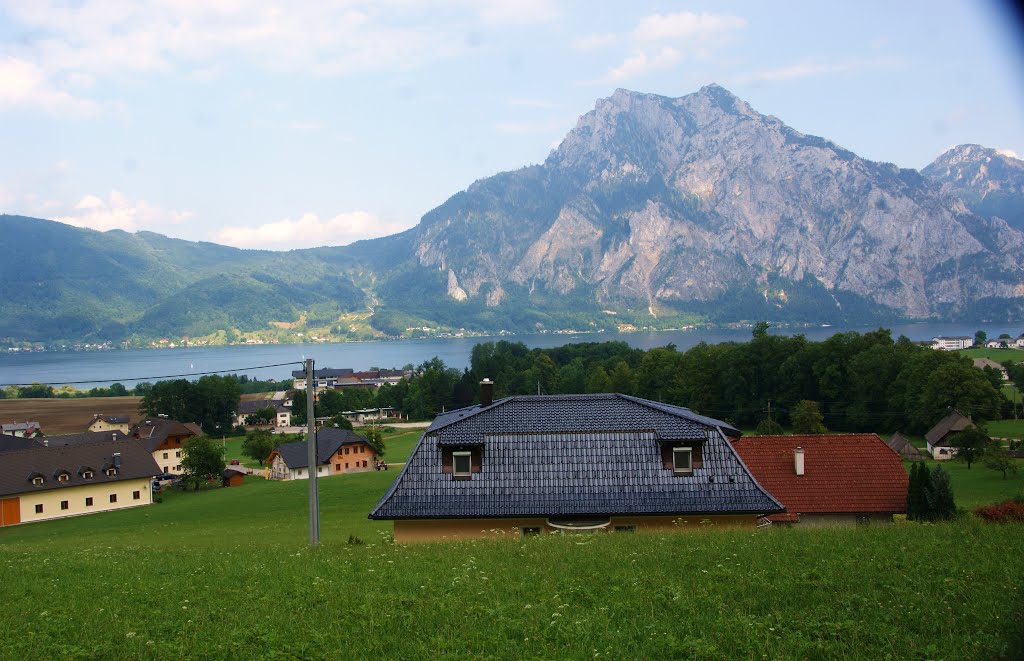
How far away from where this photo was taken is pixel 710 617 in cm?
800

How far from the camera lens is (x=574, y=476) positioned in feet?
59.6

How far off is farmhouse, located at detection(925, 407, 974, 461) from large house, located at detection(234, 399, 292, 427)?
8847 cm

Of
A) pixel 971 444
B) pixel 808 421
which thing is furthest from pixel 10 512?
pixel 971 444

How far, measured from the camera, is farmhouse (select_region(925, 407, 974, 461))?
Result: 54156mm

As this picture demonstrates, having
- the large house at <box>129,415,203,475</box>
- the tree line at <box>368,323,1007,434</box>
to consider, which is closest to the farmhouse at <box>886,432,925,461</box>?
the tree line at <box>368,323,1007,434</box>

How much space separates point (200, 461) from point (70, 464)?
34.6 ft

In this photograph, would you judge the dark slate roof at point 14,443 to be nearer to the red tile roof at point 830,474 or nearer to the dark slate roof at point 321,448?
the dark slate roof at point 321,448

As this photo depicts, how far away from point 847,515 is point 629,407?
753cm

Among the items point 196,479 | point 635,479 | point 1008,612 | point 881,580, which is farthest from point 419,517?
Answer: point 196,479

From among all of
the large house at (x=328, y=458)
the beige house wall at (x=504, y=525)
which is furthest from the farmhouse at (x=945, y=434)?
the large house at (x=328, y=458)

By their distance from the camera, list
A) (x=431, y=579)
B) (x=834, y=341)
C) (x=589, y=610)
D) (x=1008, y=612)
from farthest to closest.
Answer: (x=834, y=341)
(x=431, y=579)
(x=589, y=610)
(x=1008, y=612)

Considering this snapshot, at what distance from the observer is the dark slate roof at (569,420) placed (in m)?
18.9

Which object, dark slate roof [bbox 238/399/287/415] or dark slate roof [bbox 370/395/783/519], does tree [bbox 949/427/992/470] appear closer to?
dark slate roof [bbox 370/395/783/519]

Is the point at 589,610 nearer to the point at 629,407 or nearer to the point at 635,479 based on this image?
the point at 635,479
